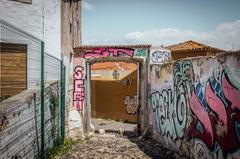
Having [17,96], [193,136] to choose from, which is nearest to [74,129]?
[193,136]

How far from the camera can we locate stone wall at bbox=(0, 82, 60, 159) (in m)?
5.13

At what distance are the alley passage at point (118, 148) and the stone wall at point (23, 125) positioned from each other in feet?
6.49

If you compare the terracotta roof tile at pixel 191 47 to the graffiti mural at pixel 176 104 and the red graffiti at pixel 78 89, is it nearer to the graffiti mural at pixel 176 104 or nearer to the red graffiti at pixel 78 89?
the red graffiti at pixel 78 89

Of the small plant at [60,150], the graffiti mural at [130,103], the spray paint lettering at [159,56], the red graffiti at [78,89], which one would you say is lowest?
the small plant at [60,150]

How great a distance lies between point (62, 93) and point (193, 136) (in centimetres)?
484

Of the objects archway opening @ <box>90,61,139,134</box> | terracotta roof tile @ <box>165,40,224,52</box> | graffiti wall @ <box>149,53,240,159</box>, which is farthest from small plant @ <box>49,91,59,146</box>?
terracotta roof tile @ <box>165,40,224,52</box>

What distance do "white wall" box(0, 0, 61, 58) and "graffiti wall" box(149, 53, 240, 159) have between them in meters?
4.58

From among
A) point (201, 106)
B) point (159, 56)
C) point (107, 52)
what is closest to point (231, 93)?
point (201, 106)

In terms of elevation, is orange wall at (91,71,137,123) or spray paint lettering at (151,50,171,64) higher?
spray paint lettering at (151,50,171,64)

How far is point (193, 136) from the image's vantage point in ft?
27.9

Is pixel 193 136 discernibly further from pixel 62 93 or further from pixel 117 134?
pixel 117 134

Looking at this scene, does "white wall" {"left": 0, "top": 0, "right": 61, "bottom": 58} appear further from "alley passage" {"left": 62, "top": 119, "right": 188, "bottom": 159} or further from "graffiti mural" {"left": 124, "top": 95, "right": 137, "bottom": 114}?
"graffiti mural" {"left": 124, "top": 95, "right": 137, "bottom": 114}

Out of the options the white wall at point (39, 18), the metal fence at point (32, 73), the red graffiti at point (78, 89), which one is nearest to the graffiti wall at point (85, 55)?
the red graffiti at point (78, 89)

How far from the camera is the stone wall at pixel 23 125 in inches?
202
